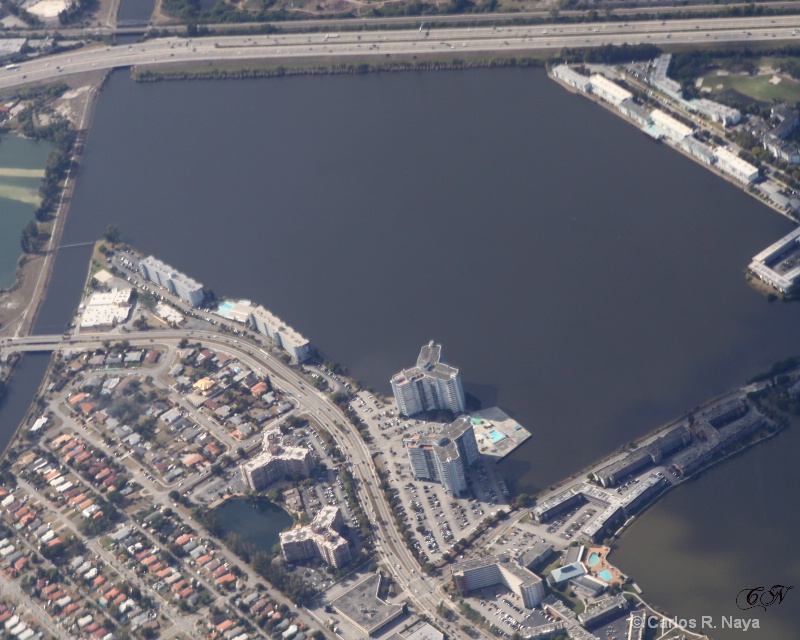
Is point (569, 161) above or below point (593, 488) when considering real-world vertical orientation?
above

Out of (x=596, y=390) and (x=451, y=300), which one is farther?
(x=451, y=300)

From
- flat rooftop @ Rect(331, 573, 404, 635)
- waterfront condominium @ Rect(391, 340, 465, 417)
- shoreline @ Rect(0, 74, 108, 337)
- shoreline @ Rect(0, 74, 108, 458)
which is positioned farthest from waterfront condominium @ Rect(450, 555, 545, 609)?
shoreline @ Rect(0, 74, 108, 337)

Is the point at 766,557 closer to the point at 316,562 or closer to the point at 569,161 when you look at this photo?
the point at 316,562

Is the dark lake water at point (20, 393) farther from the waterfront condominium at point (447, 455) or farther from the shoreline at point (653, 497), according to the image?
the waterfront condominium at point (447, 455)

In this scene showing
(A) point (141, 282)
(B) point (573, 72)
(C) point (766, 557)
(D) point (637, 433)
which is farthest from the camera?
(B) point (573, 72)

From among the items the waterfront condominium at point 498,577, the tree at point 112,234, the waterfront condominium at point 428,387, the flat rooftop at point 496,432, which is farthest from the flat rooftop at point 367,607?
the tree at point 112,234

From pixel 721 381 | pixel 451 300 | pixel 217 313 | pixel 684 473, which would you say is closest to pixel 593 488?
pixel 684 473

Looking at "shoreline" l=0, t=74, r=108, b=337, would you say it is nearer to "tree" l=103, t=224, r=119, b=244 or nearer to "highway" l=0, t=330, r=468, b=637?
"highway" l=0, t=330, r=468, b=637

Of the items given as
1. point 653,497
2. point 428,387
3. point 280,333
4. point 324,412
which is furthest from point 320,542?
point 280,333
